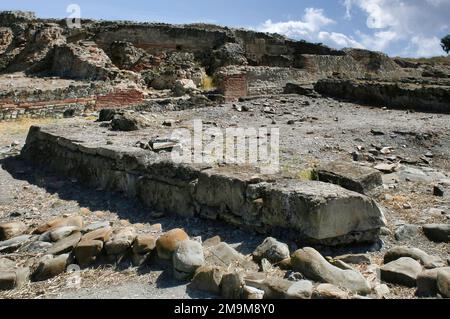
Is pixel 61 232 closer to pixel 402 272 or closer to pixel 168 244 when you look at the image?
pixel 168 244

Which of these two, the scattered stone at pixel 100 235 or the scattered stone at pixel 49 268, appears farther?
the scattered stone at pixel 100 235

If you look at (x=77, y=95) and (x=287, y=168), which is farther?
(x=77, y=95)

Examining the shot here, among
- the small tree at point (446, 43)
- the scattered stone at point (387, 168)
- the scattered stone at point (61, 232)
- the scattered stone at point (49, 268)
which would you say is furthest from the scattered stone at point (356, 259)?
the small tree at point (446, 43)

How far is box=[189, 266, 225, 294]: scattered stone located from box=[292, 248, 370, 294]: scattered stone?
50 cm

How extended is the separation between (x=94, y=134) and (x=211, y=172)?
10.3 feet

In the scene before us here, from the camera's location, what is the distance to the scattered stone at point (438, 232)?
10.4ft

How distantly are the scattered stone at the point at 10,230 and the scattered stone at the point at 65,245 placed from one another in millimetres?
672

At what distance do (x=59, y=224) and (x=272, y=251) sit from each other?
2017 mm

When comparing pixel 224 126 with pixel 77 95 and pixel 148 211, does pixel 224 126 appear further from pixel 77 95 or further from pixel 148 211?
pixel 77 95

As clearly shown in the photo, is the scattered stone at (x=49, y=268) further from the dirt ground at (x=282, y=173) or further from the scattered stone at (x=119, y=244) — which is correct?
the scattered stone at (x=119, y=244)

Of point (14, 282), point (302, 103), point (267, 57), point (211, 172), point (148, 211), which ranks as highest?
point (267, 57)

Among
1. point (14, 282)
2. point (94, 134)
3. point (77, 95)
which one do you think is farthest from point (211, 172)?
point (77, 95)

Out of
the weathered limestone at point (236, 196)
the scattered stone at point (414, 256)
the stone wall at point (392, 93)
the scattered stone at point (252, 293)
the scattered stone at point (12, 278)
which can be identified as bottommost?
the scattered stone at point (12, 278)

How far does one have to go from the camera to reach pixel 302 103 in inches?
407
